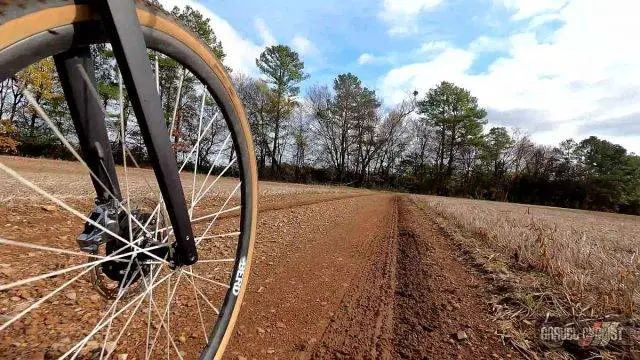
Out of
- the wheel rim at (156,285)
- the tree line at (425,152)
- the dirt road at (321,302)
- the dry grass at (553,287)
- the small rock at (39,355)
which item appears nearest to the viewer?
the wheel rim at (156,285)

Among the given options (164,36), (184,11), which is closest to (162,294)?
(164,36)

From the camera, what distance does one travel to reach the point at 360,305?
2.83 metres

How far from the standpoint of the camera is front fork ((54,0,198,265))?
1.09 meters

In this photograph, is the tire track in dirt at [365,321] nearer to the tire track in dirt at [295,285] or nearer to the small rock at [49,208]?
the tire track in dirt at [295,285]

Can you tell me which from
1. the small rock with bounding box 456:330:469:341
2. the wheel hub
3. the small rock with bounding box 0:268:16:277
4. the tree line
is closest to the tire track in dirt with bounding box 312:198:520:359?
the small rock with bounding box 456:330:469:341

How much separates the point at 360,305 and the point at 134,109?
2219mm

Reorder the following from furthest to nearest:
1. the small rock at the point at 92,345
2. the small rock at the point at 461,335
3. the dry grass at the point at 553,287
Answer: the dry grass at the point at 553,287 < the small rock at the point at 461,335 < the small rock at the point at 92,345

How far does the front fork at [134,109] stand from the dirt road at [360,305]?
109 centimetres

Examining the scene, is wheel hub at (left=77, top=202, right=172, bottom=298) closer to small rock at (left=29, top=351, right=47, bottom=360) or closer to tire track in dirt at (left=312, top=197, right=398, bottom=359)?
small rock at (left=29, top=351, right=47, bottom=360)

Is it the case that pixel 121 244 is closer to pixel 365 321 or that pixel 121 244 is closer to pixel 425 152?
pixel 365 321

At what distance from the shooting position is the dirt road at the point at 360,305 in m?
2.22

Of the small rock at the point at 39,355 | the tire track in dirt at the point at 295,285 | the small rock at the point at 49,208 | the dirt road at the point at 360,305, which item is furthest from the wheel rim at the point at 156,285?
the small rock at the point at 49,208

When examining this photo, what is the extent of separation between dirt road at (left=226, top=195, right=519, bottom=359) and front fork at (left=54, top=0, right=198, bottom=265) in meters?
1.09

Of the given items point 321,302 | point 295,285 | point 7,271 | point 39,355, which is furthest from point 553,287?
point 7,271
